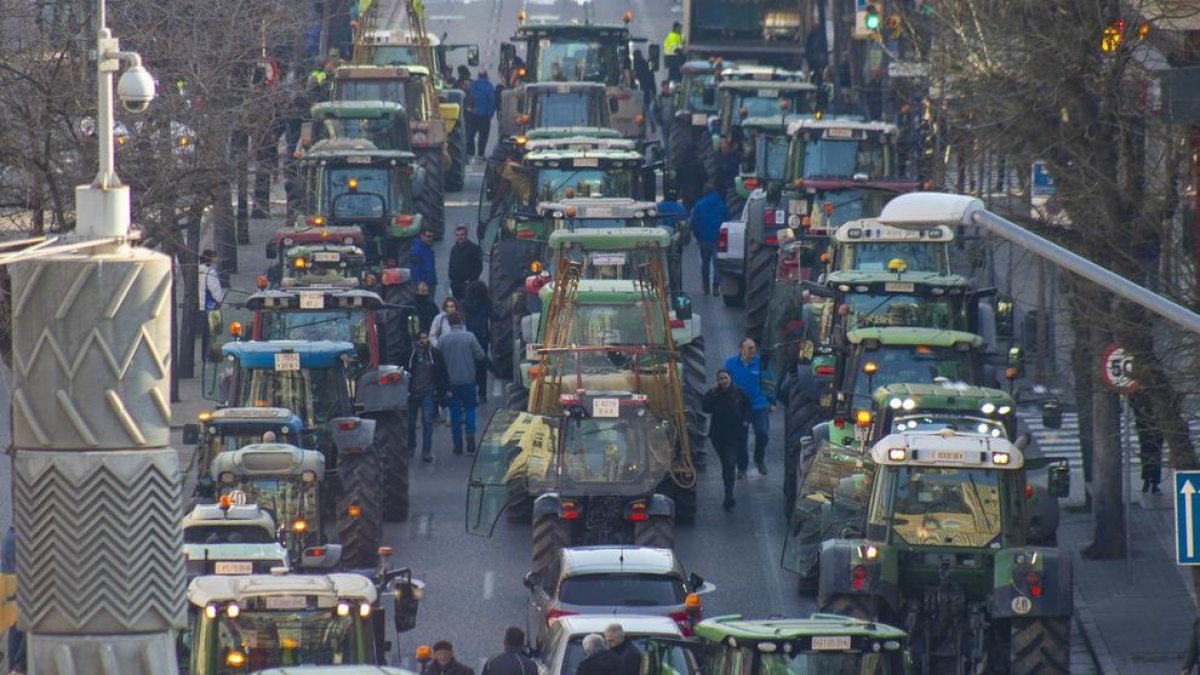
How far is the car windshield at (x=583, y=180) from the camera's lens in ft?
118

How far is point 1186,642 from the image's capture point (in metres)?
24.2

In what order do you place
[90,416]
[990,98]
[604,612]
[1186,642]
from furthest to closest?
[990,98]
[1186,642]
[604,612]
[90,416]

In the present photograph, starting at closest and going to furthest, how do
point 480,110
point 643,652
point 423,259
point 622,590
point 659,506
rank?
point 643,652 → point 622,590 → point 659,506 → point 423,259 → point 480,110

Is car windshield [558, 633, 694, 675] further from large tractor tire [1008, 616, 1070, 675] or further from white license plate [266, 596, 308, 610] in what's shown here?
large tractor tire [1008, 616, 1070, 675]

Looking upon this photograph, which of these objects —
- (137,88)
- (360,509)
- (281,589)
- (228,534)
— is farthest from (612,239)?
(137,88)

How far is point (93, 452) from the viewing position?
12117 millimetres

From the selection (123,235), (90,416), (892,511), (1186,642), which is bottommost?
(1186,642)

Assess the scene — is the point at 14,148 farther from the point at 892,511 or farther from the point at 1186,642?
the point at 1186,642

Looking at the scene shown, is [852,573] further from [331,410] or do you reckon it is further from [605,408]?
[331,410]

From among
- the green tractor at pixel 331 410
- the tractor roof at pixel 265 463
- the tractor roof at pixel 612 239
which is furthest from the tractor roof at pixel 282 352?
the tractor roof at pixel 612 239

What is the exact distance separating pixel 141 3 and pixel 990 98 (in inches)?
400

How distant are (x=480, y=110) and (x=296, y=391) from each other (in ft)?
77.9

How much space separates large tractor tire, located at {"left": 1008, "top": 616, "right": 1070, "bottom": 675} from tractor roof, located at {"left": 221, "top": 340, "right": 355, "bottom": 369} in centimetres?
795

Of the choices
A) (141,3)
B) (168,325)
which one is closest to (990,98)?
(141,3)
